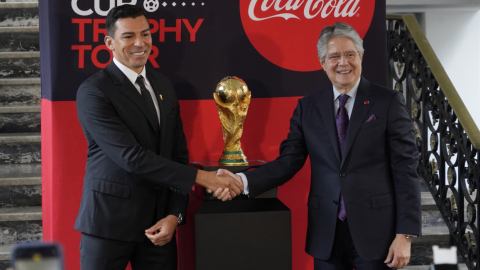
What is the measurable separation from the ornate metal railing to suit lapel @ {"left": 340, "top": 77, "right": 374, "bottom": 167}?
53.8 inches

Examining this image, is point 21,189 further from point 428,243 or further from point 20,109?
point 428,243

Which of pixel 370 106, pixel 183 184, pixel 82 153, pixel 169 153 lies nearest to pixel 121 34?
pixel 169 153

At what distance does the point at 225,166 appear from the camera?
221cm

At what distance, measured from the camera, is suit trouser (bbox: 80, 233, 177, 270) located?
77.6 inches

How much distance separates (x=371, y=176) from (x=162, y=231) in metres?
0.85

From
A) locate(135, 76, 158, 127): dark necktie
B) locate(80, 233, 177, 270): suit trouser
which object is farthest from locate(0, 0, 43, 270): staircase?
locate(135, 76, 158, 127): dark necktie

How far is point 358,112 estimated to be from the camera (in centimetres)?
194

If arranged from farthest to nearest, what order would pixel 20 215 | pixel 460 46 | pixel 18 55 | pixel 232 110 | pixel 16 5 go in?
1. pixel 460 46
2. pixel 16 5
3. pixel 18 55
4. pixel 20 215
5. pixel 232 110

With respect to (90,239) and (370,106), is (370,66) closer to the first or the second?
(370,106)

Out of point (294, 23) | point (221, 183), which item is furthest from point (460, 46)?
point (221, 183)

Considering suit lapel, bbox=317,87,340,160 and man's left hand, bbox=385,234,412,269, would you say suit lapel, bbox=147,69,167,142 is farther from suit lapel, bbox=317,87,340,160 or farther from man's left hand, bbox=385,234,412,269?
man's left hand, bbox=385,234,412,269

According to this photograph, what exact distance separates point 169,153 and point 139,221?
0.30 metres

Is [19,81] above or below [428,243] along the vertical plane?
above

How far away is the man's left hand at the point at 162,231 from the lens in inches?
78.3
